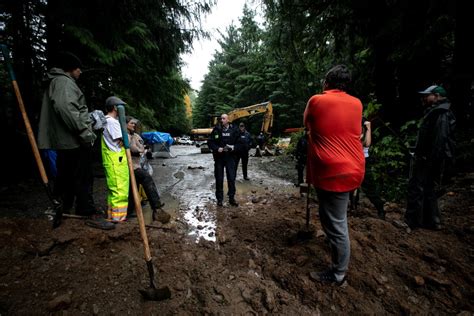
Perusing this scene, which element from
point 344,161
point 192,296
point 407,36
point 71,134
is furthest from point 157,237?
point 407,36

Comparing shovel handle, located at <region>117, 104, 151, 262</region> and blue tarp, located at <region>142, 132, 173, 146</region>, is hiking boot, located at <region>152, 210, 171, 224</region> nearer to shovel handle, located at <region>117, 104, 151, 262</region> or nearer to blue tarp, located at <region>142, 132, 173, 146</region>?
shovel handle, located at <region>117, 104, 151, 262</region>

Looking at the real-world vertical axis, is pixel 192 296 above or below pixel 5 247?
below

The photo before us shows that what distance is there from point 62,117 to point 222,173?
335cm

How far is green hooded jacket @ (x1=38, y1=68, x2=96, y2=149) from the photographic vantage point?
2.95 m

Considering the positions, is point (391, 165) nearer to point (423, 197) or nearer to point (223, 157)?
point (423, 197)

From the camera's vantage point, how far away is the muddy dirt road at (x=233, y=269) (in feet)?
7.06

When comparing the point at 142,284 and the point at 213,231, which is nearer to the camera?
the point at 142,284

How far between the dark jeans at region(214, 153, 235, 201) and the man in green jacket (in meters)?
2.68

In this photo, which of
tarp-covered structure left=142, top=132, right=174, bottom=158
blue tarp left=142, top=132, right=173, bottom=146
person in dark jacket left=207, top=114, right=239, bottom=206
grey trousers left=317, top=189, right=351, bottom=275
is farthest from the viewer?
tarp-covered structure left=142, top=132, right=174, bottom=158

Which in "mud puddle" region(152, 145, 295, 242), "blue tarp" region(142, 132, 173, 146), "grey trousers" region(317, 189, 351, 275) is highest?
"blue tarp" region(142, 132, 173, 146)

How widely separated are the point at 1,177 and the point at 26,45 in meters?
3.72

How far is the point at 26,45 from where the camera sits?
5562 millimetres

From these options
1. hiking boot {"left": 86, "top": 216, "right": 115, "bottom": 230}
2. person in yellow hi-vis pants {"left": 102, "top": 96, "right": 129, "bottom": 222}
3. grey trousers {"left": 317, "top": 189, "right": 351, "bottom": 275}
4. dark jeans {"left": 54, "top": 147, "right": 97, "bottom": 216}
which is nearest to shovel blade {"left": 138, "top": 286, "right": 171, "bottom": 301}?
hiking boot {"left": 86, "top": 216, "right": 115, "bottom": 230}

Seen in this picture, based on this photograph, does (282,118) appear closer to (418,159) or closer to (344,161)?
(418,159)
